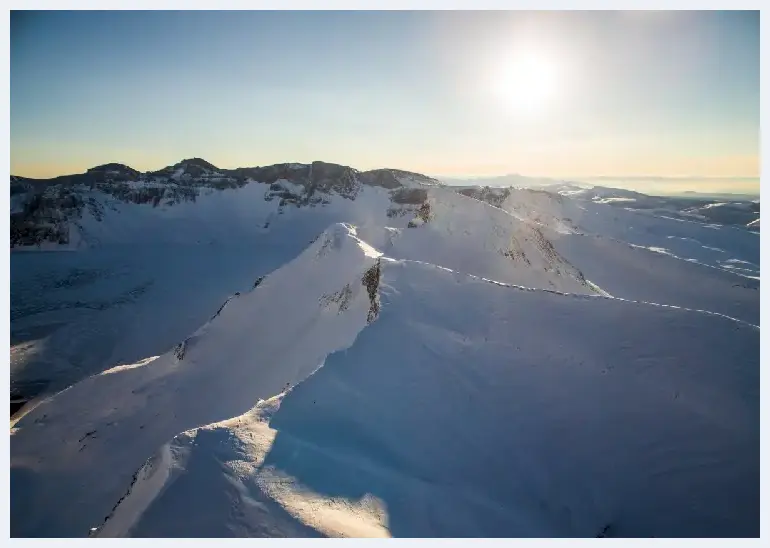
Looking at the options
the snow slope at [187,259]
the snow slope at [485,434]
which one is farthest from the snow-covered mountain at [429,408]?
the snow slope at [187,259]

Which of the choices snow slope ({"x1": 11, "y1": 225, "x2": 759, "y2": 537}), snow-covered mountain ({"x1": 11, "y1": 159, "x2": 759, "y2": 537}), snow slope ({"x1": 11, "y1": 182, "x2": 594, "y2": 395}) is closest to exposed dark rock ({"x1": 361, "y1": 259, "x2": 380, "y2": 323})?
snow-covered mountain ({"x1": 11, "y1": 159, "x2": 759, "y2": 537})

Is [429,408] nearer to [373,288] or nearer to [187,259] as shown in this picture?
[373,288]

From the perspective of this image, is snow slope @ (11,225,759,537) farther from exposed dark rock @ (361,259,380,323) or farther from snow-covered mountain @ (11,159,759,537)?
exposed dark rock @ (361,259,380,323)

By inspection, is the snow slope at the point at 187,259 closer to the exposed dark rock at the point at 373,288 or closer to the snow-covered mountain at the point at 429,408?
the snow-covered mountain at the point at 429,408

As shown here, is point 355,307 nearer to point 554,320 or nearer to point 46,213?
point 554,320

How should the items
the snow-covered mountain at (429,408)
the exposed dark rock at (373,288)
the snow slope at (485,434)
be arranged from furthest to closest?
the exposed dark rock at (373,288) → the snow-covered mountain at (429,408) → the snow slope at (485,434)

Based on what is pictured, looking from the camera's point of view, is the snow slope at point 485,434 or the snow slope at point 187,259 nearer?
the snow slope at point 485,434
